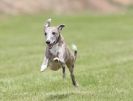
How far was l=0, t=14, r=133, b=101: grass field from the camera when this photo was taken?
1334 cm

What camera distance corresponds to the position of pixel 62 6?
192 feet

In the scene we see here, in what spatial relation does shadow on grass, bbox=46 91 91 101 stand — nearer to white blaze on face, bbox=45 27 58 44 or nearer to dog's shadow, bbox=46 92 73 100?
dog's shadow, bbox=46 92 73 100

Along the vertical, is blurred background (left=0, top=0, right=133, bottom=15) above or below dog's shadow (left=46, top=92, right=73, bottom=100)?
above

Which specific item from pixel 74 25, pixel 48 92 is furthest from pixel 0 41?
pixel 48 92

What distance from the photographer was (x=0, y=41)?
32.9m

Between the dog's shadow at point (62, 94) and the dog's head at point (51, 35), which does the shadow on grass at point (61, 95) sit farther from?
the dog's head at point (51, 35)

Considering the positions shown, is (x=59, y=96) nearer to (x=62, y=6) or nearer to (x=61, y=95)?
(x=61, y=95)

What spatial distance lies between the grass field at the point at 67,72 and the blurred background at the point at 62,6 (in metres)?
8.51

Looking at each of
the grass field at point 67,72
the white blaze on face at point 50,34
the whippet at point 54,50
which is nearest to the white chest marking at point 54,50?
the whippet at point 54,50

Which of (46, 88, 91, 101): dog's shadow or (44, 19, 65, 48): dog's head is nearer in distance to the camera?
(44, 19, 65, 48): dog's head

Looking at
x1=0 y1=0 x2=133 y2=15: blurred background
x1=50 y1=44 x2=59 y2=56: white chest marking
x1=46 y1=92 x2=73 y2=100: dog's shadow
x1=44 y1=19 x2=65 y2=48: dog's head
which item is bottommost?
x1=46 y1=92 x2=73 y2=100: dog's shadow

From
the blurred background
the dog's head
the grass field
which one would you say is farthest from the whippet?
the blurred background

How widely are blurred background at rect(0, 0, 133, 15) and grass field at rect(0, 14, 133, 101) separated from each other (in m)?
8.51

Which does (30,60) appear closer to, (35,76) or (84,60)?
(84,60)
